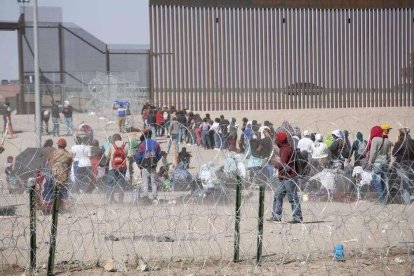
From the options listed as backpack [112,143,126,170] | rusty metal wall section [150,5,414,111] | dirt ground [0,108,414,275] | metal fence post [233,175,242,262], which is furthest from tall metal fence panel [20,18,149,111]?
metal fence post [233,175,242,262]

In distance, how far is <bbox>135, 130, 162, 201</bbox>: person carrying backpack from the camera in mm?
A: 10312

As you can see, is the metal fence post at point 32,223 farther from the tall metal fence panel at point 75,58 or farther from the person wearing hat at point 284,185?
the tall metal fence panel at point 75,58

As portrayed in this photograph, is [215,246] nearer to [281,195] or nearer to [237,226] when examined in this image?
[237,226]

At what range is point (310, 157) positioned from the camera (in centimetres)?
1288

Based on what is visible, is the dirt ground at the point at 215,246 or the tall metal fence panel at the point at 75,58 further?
the tall metal fence panel at the point at 75,58

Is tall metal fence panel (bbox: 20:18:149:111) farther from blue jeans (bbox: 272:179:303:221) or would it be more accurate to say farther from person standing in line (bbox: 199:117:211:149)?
blue jeans (bbox: 272:179:303:221)

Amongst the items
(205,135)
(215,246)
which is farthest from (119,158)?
(205,135)

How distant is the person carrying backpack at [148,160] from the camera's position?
1031 centimetres

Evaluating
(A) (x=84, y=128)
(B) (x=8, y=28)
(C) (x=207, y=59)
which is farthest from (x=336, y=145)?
(B) (x=8, y=28)

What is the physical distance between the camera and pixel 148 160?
11.1 m

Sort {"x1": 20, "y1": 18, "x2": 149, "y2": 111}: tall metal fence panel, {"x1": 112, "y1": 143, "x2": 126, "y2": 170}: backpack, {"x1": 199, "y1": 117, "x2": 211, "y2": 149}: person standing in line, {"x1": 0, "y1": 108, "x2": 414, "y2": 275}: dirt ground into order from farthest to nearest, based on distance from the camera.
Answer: {"x1": 20, "y1": 18, "x2": 149, "y2": 111}: tall metal fence panel, {"x1": 199, "y1": 117, "x2": 211, "y2": 149}: person standing in line, {"x1": 112, "y1": 143, "x2": 126, "y2": 170}: backpack, {"x1": 0, "y1": 108, "x2": 414, "y2": 275}: dirt ground

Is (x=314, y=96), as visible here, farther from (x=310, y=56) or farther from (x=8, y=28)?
(x=8, y=28)

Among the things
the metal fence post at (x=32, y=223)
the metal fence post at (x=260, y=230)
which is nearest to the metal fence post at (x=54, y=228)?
the metal fence post at (x=32, y=223)

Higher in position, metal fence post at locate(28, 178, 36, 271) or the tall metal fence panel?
the tall metal fence panel
